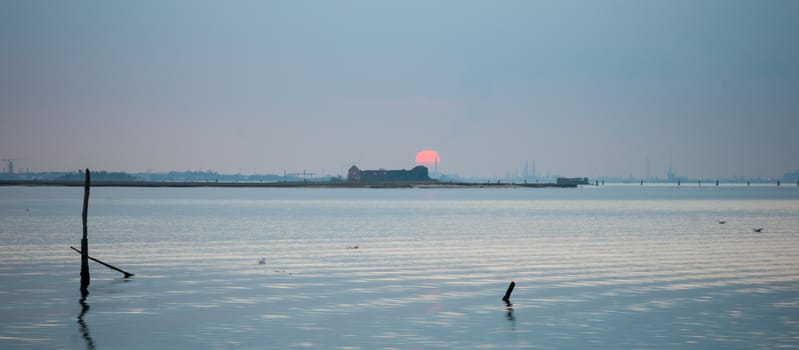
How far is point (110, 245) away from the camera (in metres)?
62.6

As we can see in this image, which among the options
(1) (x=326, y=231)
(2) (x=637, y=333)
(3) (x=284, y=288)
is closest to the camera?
(2) (x=637, y=333)

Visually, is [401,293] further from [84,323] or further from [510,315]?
[84,323]

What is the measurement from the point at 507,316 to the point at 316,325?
6.70 meters

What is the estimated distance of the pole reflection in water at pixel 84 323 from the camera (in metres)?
25.6

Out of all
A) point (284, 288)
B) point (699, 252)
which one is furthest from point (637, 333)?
point (699, 252)

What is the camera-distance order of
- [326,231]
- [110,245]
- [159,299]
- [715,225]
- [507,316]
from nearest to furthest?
1. [507,316]
2. [159,299]
3. [110,245]
4. [326,231]
5. [715,225]

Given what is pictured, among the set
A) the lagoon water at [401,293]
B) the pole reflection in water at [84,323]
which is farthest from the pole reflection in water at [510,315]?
the pole reflection in water at [84,323]

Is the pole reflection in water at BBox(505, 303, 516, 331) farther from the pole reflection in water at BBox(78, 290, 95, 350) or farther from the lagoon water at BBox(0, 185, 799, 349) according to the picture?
the pole reflection in water at BBox(78, 290, 95, 350)

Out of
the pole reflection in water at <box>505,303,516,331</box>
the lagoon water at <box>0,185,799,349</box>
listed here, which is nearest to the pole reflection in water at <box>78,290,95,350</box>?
the lagoon water at <box>0,185,799,349</box>

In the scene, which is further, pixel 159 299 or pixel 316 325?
pixel 159 299

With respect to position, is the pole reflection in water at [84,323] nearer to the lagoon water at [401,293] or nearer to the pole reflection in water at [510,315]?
the lagoon water at [401,293]

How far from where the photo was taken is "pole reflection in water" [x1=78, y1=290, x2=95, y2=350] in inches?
1006

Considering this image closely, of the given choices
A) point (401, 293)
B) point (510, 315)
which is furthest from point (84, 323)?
point (510, 315)

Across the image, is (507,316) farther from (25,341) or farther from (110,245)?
(110,245)
